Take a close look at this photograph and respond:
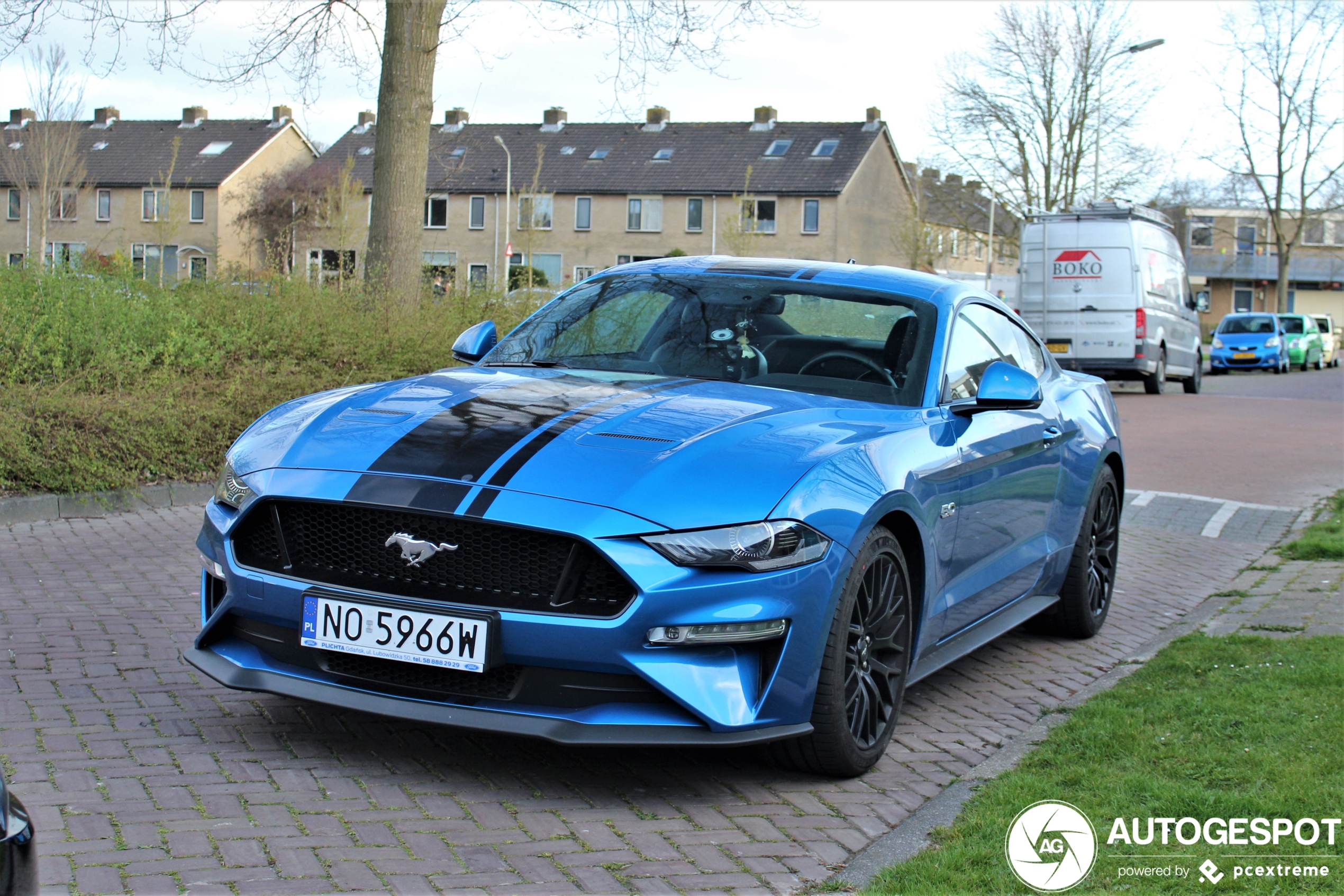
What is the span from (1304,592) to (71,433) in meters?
6.98

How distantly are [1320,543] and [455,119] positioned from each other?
2673 inches

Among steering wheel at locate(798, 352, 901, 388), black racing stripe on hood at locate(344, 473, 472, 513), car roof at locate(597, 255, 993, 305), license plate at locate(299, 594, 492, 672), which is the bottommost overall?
license plate at locate(299, 594, 492, 672)

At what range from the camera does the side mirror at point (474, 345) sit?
532 centimetres

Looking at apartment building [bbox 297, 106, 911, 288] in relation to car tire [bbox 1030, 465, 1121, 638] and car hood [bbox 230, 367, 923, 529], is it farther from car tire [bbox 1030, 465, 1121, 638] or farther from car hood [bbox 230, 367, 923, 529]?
car hood [bbox 230, 367, 923, 529]

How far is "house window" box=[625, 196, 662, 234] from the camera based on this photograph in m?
63.8

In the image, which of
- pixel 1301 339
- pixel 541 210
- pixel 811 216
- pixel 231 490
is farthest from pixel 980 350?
pixel 541 210

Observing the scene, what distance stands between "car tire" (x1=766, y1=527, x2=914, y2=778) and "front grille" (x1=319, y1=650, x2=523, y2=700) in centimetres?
87

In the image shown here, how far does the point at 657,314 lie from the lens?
5.11m

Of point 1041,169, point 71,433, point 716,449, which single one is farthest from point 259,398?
point 1041,169

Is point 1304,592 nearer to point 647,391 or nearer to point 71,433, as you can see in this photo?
point 647,391

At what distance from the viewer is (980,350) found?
532 cm

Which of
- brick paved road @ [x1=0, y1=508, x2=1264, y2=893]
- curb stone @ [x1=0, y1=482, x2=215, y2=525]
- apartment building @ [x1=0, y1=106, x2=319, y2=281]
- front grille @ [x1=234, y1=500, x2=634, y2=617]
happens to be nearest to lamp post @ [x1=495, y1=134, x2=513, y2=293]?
apartment building @ [x1=0, y1=106, x2=319, y2=281]

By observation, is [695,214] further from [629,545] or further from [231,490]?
[629,545]

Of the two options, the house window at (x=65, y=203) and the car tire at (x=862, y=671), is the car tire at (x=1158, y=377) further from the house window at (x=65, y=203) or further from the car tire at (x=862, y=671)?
the house window at (x=65, y=203)
